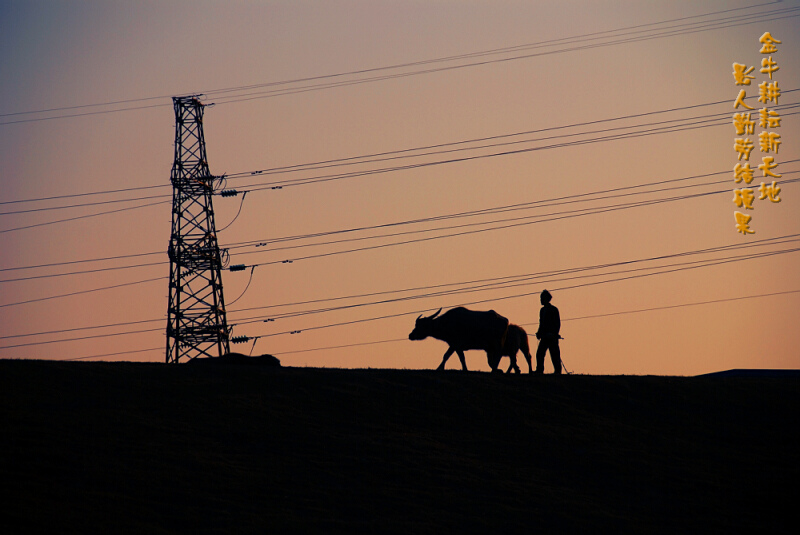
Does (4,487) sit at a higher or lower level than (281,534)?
higher

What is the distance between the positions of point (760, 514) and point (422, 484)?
6893 millimetres

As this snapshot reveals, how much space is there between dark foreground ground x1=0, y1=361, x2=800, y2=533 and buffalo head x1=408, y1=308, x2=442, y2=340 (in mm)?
4808

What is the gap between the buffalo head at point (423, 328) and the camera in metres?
31.8

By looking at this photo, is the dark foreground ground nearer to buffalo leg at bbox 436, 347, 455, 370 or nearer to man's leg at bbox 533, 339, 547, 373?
man's leg at bbox 533, 339, 547, 373

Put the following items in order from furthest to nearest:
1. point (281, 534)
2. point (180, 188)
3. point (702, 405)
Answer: point (180, 188), point (702, 405), point (281, 534)

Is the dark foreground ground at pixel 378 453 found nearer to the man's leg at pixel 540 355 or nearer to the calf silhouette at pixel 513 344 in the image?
the man's leg at pixel 540 355

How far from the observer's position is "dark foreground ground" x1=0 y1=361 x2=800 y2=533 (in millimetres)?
17234

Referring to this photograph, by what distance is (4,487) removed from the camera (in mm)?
16500

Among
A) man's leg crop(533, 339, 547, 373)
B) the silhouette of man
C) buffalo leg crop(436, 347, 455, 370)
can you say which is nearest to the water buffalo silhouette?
buffalo leg crop(436, 347, 455, 370)

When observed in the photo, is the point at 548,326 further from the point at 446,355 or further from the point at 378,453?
the point at 378,453

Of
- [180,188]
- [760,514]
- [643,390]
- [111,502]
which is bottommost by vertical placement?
[760,514]

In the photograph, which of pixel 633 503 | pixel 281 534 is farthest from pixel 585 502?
pixel 281 534

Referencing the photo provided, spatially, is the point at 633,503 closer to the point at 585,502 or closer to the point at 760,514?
the point at 585,502

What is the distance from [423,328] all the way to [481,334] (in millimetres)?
2241
